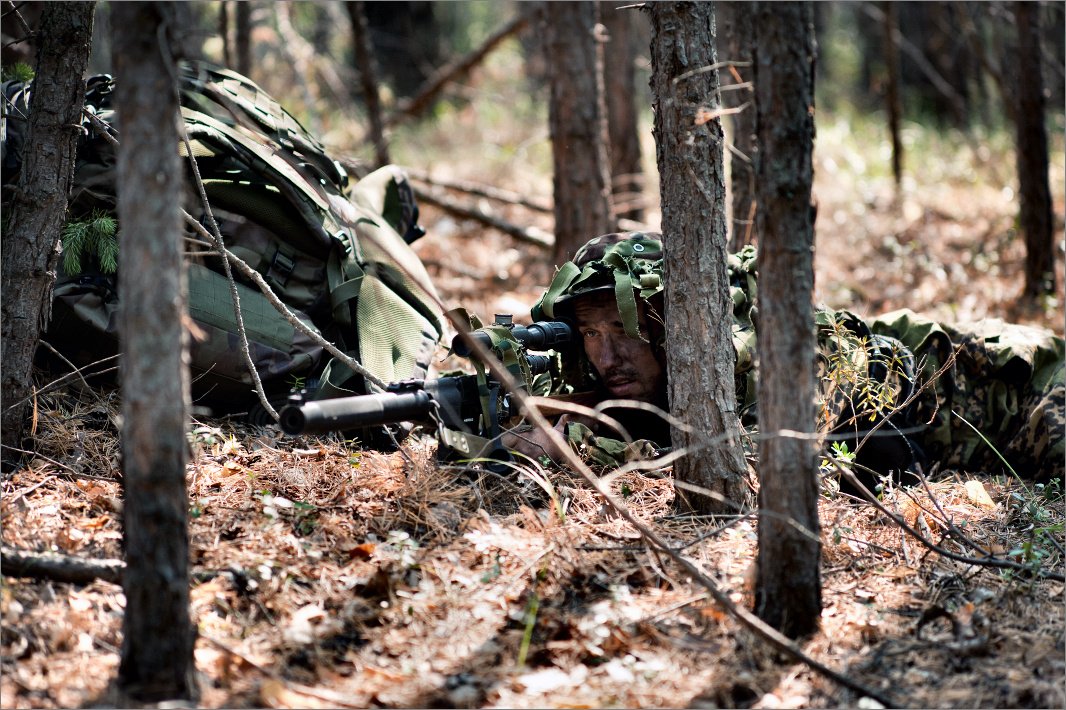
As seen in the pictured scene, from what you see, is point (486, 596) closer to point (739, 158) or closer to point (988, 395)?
point (988, 395)

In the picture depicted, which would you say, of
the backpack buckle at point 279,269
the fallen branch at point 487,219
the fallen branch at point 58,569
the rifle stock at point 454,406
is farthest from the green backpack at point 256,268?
the fallen branch at point 487,219

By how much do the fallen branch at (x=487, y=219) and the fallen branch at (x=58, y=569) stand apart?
5.35 meters

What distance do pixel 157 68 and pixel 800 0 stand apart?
1.66 m

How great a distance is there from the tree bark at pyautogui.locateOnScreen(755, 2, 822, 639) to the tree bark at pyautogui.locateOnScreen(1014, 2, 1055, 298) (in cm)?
532

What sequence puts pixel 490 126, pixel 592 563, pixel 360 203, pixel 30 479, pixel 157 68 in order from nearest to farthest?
pixel 157 68
pixel 592 563
pixel 30 479
pixel 360 203
pixel 490 126

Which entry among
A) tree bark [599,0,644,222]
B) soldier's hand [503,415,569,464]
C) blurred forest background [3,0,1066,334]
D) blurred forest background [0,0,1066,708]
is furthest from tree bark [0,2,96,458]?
tree bark [599,0,644,222]

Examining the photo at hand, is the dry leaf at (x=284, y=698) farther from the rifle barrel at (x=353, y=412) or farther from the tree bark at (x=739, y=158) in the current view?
the tree bark at (x=739, y=158)

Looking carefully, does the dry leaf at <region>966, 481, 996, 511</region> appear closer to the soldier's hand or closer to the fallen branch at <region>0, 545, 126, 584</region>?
the soldier's hand

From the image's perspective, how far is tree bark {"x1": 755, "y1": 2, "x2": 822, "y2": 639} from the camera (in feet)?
8.11

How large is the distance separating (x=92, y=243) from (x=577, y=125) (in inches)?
145

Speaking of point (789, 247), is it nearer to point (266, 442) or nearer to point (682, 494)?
point (682, 494)

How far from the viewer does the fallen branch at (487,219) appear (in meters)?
7.77

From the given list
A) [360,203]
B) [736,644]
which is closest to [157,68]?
[736,644]

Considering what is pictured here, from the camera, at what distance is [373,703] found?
2340mm
